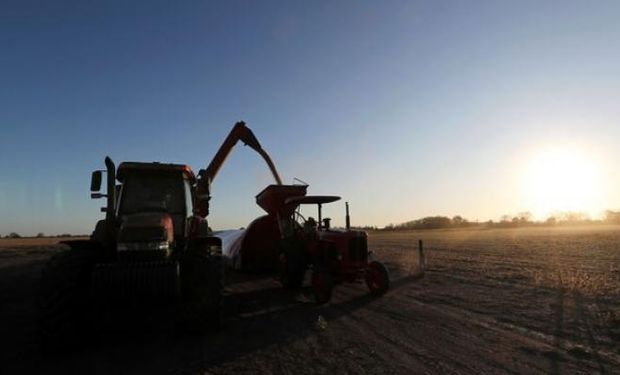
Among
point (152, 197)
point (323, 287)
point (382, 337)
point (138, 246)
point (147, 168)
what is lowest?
point (382, 337)

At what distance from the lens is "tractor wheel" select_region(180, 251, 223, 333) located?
8.05 meters

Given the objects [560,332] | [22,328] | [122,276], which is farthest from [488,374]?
[22,328]

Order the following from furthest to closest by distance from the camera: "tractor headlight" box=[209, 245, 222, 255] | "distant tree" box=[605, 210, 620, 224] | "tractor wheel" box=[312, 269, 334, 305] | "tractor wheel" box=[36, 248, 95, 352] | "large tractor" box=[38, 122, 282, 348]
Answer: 1. "distant tree" box=[605, 210, 620, 224]
2. "tractor wheel" box=[312, 269, 334, 305]
3. "tractor headlight" box=[209, 245, 222, 255]
4. "large tractor" box=[38, 122, 282, 348]
5. "tractor wheel" box=[36, 248, 95, 352]

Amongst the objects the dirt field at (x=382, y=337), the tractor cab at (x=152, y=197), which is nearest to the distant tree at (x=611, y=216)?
the dirt field at (x=382, y=337)

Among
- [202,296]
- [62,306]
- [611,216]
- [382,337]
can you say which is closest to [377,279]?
[382,337]

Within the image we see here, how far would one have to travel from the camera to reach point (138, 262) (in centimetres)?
789

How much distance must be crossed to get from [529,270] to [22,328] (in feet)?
51.2

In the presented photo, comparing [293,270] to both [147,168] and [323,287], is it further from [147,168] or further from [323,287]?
[147,168]

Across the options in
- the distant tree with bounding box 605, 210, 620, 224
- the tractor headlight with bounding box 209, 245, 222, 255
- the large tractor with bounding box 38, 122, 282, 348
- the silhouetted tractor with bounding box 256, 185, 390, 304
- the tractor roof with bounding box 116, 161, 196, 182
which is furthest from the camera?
the distant tree with bounding box 605, 210, 620, 224

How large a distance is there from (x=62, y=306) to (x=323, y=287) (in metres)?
5.86

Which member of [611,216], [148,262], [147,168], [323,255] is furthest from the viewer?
[611,216]

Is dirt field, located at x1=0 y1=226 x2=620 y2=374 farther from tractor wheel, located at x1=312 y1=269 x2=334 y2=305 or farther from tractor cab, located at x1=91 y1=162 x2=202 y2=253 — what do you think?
tractor cab, located at x1=91 y1=162 x2=202 y2=253

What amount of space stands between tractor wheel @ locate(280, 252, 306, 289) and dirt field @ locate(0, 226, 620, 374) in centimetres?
49

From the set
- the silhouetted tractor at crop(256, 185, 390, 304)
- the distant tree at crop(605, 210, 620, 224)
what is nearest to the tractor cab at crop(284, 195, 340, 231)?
the silhouetted tractor at crop(256, 185, 390, 304)
